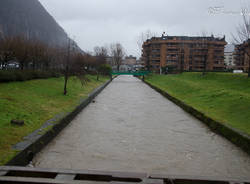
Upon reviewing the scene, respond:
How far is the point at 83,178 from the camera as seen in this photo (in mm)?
4602

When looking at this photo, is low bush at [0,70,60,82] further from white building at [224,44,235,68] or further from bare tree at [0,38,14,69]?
white building at [224,44,235,68]

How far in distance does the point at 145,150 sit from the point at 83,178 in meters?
2.77

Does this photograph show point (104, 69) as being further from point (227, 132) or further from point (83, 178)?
point (83, 178)

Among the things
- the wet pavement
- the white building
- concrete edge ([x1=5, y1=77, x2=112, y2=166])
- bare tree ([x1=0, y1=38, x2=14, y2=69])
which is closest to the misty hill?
the white building

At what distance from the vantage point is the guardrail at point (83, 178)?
4.25 metres

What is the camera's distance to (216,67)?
8288 cm

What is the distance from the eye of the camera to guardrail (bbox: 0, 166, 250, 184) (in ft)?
13.9

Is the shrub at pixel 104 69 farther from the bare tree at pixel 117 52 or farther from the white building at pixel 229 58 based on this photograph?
the white building at pixel 229 58

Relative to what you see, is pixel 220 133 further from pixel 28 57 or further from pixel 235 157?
pixel 28 57

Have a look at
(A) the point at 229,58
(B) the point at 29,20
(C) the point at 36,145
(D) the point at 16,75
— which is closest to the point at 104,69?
(D) the point at 16,75

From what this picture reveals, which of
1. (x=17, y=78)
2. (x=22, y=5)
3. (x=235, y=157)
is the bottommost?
(x=235, y=157)

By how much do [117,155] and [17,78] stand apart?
40.1 ft

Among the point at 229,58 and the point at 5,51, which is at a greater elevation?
the point at 229,58

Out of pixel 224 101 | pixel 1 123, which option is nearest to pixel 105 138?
pixel 1 123
